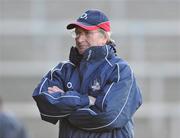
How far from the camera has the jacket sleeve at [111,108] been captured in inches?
209

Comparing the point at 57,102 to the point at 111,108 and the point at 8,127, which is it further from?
the point at 8,127

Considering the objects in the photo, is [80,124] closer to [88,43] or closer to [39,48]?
[88,43]

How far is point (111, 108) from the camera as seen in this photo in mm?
5316

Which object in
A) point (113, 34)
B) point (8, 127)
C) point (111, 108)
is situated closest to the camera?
point (111, 108)

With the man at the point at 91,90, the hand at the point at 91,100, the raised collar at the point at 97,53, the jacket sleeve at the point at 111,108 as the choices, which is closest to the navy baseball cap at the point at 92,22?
the man at the point at 91,90

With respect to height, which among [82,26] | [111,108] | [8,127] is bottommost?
[8,127]

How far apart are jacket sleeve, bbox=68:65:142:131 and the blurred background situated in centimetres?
2354

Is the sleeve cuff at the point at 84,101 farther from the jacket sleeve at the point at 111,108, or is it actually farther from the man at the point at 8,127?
the man at the point at 8,127

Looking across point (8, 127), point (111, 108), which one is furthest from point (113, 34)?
point (111, 108)

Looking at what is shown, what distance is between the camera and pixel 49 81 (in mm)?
5566

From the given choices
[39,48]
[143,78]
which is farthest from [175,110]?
[39,48]

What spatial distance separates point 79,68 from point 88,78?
112mm

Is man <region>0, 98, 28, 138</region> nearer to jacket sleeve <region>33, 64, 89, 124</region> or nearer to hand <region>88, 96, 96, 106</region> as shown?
jacket sleeve <region>33, 64, 89, 124</region>

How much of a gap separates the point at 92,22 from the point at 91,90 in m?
0.42
